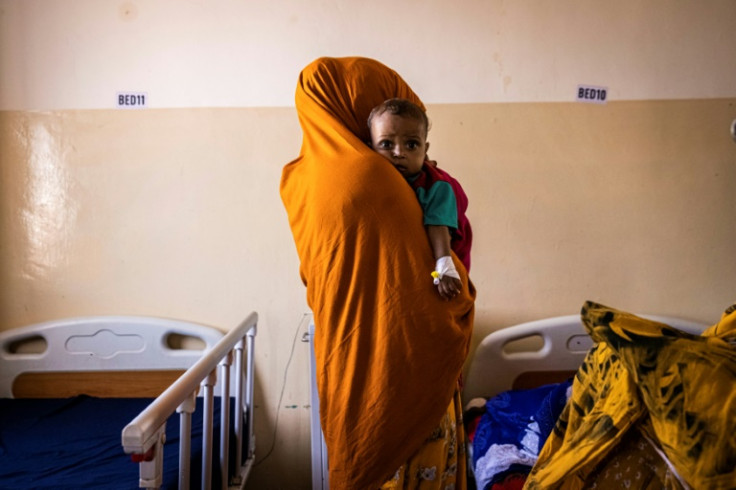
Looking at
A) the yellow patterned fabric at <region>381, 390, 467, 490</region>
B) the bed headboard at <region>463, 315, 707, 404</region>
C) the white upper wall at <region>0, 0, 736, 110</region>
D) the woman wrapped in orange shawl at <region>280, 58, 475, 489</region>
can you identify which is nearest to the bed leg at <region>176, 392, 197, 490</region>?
the woman wrapped in orange shawl at <region>280, 58, 475, 489</region>

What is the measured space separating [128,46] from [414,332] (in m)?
1.70

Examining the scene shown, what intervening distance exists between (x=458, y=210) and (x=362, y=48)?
106cm

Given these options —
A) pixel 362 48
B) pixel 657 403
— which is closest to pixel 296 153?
pixel 362 48

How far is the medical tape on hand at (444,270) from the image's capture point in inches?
41.6

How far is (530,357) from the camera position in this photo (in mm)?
1981

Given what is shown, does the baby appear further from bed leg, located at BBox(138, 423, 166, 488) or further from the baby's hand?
bed leg, located at BBox(138, 423, 166, 488)

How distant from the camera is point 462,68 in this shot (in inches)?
79.5

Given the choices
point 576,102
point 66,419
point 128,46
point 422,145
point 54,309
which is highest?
point 128,46

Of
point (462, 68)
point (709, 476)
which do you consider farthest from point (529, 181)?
point (709, 476)

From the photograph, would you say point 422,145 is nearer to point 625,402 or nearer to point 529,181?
point 625,402

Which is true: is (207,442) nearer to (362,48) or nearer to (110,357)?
(110,357)

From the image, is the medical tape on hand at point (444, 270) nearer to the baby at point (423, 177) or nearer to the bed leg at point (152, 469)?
the baby at point (423, 177)

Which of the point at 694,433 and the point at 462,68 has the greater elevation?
the point at 462,68

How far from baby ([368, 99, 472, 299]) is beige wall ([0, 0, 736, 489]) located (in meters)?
0.81
